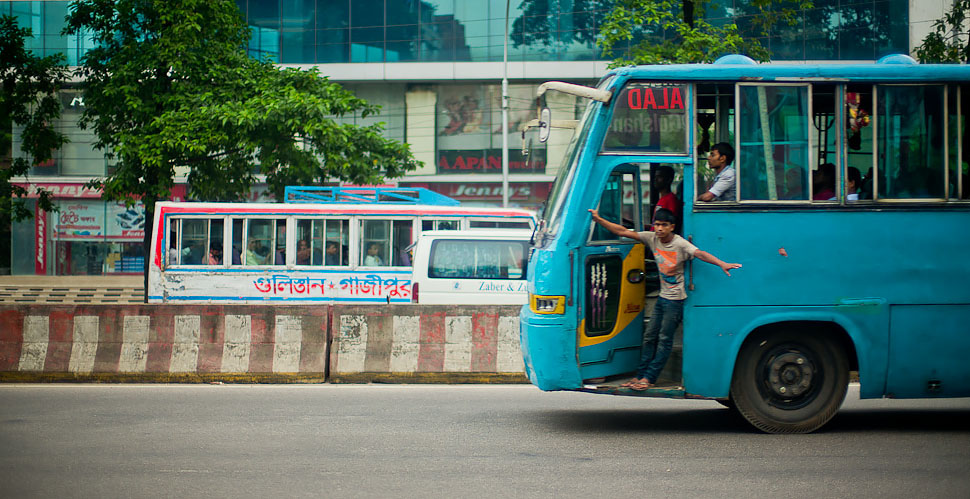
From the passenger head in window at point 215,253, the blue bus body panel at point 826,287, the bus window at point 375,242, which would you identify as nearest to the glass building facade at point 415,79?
the bus window at point 375,242

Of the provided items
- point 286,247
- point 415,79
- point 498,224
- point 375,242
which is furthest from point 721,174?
point 415,79

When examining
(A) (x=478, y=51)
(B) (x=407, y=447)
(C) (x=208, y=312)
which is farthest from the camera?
(A) (x=478, y=51)

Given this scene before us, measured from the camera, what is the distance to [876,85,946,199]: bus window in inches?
290

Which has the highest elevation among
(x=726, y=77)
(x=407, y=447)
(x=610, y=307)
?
(x=726, y=77)

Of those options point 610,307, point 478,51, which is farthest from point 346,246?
point 478,51

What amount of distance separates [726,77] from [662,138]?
2.28ft

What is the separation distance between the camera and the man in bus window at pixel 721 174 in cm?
734

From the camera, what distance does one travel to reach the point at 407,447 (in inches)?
270

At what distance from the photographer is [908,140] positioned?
290 inches

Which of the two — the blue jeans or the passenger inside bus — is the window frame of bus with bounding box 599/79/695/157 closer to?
the blue jeans

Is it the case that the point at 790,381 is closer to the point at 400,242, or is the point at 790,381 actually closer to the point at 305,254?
the point at 400,242

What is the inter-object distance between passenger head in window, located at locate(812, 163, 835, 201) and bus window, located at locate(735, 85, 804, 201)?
10 centimetres

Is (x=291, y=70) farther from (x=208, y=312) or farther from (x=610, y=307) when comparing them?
(x=610, y=307)

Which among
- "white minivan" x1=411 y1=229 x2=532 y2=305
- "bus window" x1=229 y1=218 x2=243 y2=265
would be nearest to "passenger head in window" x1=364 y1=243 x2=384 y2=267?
"bus window" x1=229 y1=218 x2=243 y2=265
